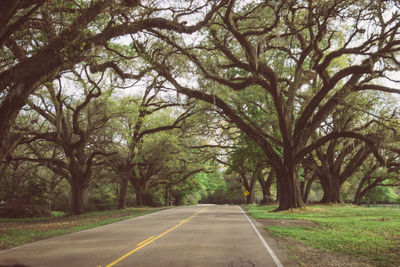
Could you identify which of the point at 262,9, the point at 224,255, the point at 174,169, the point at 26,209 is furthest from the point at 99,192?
the point at 224,255

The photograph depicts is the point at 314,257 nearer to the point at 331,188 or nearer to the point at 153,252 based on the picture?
the point at 153,252

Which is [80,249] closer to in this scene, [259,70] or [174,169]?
[259,70]

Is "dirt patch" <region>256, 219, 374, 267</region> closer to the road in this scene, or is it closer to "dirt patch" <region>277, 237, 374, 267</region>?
"dirt patch" <region>277, 237, 374, 267</region>

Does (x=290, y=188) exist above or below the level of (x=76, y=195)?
above

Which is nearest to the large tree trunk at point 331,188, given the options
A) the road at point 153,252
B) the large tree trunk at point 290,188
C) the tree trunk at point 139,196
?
the large tree trunk at point 290,188

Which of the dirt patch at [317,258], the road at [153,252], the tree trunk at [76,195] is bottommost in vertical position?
the dirt patch at [317,258]

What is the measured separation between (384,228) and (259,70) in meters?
10.4

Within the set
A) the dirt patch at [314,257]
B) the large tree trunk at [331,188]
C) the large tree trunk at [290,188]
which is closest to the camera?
the dirt patch at [314,257]

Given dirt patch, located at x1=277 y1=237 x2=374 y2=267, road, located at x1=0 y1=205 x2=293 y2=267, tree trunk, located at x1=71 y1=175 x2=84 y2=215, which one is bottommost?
dirt patch, located at x1=277 y1=237 x2=374 y2=267

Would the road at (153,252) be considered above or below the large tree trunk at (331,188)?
below

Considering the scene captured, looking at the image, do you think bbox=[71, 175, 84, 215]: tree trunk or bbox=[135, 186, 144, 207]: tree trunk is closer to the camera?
bbox=[71, 175, 84, 215]: tree trunk

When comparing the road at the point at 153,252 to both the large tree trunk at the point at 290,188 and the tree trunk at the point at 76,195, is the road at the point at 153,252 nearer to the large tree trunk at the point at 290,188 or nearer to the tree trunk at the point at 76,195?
the large tree trunk at the point at 290,188

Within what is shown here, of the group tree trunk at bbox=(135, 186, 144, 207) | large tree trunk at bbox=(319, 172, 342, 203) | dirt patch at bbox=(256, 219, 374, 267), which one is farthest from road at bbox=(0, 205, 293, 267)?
tree trunk at bbox=(135, 186, 144, 207)

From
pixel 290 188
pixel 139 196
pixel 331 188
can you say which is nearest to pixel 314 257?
pixel 290 188
